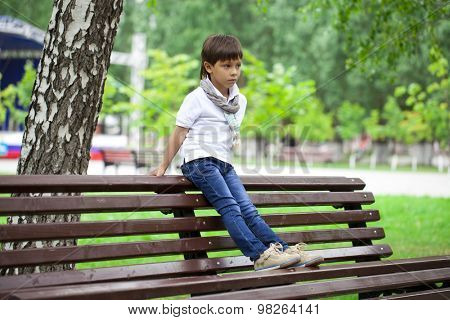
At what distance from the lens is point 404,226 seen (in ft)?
27.9

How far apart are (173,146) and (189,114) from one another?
20 centimetres

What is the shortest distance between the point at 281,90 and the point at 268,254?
18.0 metres

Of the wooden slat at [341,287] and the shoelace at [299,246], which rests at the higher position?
the shoelace at [299,246]

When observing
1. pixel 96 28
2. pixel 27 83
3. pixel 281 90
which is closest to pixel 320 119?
pixel 281 90

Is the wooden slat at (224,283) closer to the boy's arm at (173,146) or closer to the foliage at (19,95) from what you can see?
the boy's arm at (173,146)

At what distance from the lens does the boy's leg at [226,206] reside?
3324 mm

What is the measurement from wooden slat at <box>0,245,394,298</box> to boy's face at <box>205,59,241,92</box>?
100 cm

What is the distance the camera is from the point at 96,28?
12.1 feet

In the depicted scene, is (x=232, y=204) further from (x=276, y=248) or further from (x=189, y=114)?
(x=189, y=114)

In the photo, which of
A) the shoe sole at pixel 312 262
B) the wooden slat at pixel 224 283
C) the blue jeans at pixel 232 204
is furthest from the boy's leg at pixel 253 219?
the wooden slat at pixel 224 283

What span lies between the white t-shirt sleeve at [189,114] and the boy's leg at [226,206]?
0.25m

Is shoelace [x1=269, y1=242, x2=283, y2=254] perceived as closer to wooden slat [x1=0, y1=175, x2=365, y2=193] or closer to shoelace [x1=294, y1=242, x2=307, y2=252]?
shoelace [x1=294, y1=242, x2=307, y2=252]

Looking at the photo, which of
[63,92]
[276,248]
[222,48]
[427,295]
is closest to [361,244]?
[427,295]
